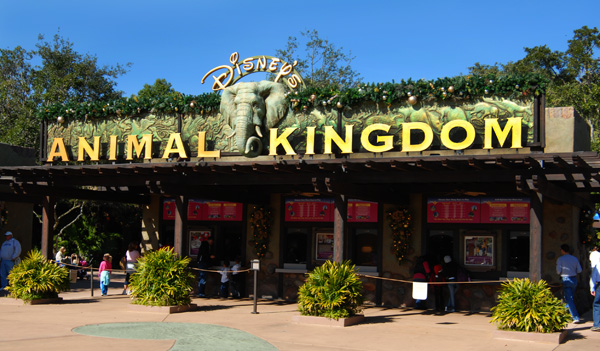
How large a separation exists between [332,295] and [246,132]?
5.58 meters

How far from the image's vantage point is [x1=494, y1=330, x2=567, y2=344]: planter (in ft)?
37.9

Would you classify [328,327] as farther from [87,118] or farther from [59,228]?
[59,228]

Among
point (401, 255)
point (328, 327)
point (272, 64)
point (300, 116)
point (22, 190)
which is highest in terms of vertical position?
point (272, 64)

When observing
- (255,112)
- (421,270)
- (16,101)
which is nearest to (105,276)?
(255,112)

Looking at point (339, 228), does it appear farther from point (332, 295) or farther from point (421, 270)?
point (421, 270)

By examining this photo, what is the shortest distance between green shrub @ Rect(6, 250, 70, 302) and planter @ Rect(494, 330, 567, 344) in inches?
400

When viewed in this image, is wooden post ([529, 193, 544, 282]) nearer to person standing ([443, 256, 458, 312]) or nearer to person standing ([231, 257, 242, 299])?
person standing ([443, 256, 458, 312])

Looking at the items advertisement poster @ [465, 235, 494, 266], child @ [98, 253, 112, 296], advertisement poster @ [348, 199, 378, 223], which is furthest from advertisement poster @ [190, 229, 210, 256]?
advertisement poster @ [465, 235, 494, 266]

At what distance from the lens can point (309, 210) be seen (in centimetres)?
1858

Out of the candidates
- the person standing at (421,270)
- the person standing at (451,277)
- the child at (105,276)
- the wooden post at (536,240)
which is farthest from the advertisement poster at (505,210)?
the child at (105,276)

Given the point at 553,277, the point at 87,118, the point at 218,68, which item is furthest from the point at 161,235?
the point at 553,277

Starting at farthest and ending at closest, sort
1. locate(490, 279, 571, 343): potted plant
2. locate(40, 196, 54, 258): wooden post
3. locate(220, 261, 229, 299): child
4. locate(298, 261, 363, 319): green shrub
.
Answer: locate(220, 261, 229, 299): child
locate(40, 196, 54, 258): wooden post
locate(298, 261, 363, 319): green shrub
locate(490, 279, 571, 343): potted plant

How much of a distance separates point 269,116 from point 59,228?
63.2ft

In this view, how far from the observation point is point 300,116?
17078mm
